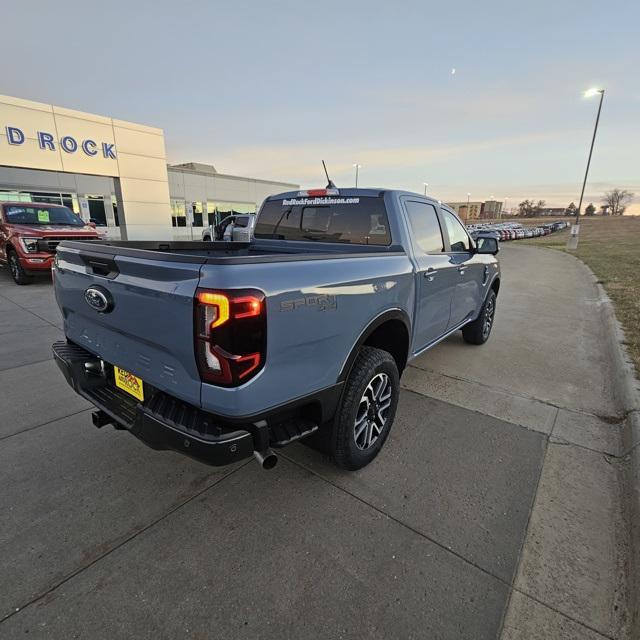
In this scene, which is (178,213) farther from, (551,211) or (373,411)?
(551,211)

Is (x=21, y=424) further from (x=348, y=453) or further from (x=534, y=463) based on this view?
(x=534, y=463)

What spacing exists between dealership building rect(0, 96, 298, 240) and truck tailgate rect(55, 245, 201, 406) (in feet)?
56.7

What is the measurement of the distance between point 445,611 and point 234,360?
1526mm

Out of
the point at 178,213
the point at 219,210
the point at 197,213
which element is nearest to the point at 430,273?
the point at 178,213

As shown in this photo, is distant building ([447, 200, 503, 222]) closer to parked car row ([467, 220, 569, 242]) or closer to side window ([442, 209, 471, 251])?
parked car row ([467, 220, 569, 242])

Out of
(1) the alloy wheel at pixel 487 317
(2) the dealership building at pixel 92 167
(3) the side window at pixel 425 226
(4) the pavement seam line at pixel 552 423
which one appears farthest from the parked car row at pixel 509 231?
(4) the pavement seam line at pixel 552 423

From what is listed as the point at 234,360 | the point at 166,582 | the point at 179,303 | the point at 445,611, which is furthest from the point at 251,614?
the point at 179,303

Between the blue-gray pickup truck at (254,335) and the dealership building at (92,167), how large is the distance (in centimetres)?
1684

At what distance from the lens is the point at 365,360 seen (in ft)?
8.27

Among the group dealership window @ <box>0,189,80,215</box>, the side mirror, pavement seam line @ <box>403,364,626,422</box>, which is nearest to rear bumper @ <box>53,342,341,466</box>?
pavement seam line @ <box>403,364,626,422</box>

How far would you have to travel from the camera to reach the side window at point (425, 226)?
333 cm

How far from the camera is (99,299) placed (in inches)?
86.2

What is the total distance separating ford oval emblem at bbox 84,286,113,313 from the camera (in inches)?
83.8

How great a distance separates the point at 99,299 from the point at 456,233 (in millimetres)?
3641
